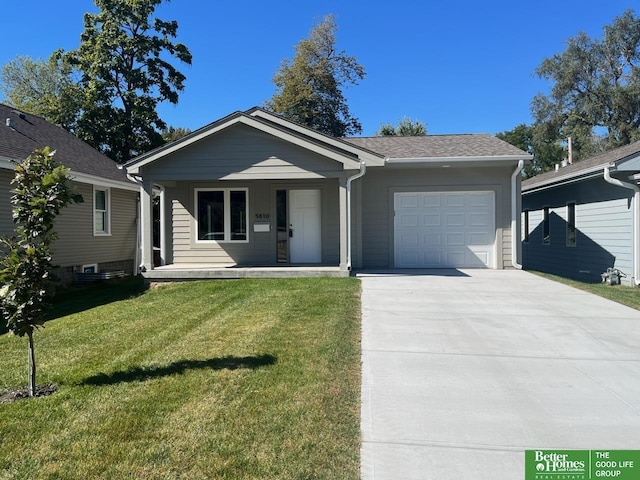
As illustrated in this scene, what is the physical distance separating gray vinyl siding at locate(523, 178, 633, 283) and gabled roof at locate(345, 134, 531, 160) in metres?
2.63

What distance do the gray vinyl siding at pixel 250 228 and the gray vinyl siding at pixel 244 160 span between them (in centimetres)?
203

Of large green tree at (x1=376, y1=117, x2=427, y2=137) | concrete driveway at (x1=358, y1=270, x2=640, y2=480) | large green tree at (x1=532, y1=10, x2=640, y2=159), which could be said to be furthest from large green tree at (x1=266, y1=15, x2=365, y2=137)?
concrete driveway at (x1=358, y1=270, x2=640, y2=480)

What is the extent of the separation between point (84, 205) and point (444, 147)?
10.2 meters

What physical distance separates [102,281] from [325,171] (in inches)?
280

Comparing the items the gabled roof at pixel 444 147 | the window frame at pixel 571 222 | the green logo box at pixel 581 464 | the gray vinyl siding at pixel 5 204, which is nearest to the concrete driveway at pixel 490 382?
the green logo box at pixel 581 464

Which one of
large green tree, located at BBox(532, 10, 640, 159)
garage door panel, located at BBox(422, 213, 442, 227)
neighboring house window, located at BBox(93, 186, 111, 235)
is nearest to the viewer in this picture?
garage door panel, located at BBox(422, 213, 442, 227)

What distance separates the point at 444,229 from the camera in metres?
12.1

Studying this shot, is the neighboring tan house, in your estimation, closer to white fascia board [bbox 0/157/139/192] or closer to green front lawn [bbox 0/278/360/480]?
white fascia board [bbox 0/157/139/192]

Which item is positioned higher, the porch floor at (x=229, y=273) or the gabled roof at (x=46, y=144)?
the gabled roof at (x=46, y=144)

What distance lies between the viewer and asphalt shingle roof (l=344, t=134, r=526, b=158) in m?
11.6

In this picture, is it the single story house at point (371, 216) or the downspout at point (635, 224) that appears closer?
the downspout at point (635, 224)

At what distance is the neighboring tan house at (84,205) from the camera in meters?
10.8

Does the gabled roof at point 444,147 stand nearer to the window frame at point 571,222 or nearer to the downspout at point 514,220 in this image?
the downspout at point 514,220

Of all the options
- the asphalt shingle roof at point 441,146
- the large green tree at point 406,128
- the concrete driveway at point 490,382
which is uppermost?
the large green tree at point 406,128
